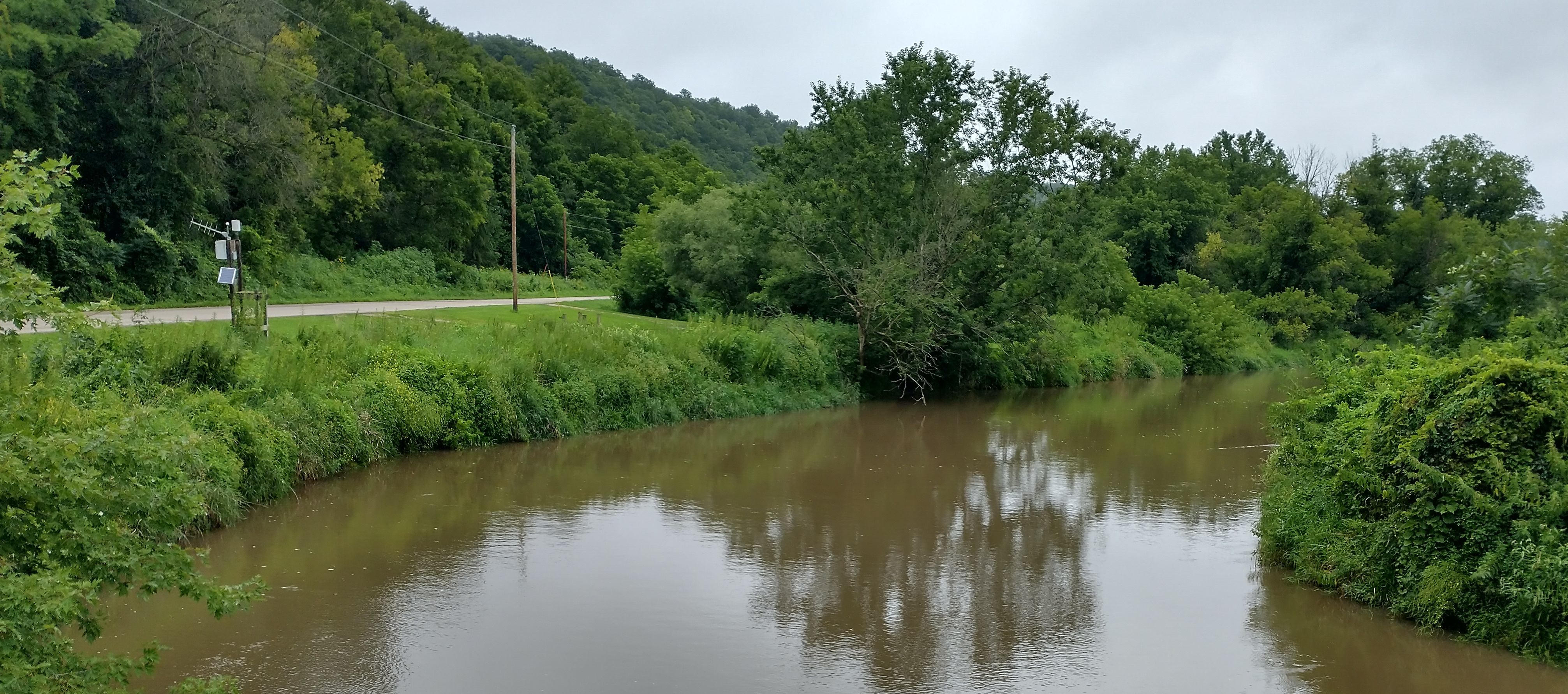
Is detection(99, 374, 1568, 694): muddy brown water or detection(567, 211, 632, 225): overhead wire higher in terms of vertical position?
detection(567, 211, 632, 225): overhead wire

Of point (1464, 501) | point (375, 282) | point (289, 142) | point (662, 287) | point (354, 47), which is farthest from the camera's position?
point (354, 47)

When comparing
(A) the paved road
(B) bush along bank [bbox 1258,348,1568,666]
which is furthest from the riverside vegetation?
(A) the paved road

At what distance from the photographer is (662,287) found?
37781 mm

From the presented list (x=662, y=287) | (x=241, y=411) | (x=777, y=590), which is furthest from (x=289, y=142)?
(x=777, y=590)

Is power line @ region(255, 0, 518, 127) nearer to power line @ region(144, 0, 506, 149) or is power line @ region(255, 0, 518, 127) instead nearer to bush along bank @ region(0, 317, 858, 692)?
power line @ region(144, 0, 506, 149)

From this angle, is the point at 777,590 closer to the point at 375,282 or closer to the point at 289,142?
the point at 289,142

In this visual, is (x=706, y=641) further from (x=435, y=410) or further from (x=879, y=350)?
(x=879, y=350)

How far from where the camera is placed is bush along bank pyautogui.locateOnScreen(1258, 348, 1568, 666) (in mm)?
8867

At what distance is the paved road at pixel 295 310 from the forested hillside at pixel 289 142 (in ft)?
7.67

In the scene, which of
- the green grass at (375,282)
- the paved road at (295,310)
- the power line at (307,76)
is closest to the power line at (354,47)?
the power line at (307,76)

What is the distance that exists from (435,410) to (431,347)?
6.34 feet

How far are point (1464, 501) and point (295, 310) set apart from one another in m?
25.1

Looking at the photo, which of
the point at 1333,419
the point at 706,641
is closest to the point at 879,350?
the point at 1333,419

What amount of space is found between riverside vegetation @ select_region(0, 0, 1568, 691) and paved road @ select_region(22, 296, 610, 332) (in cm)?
229
